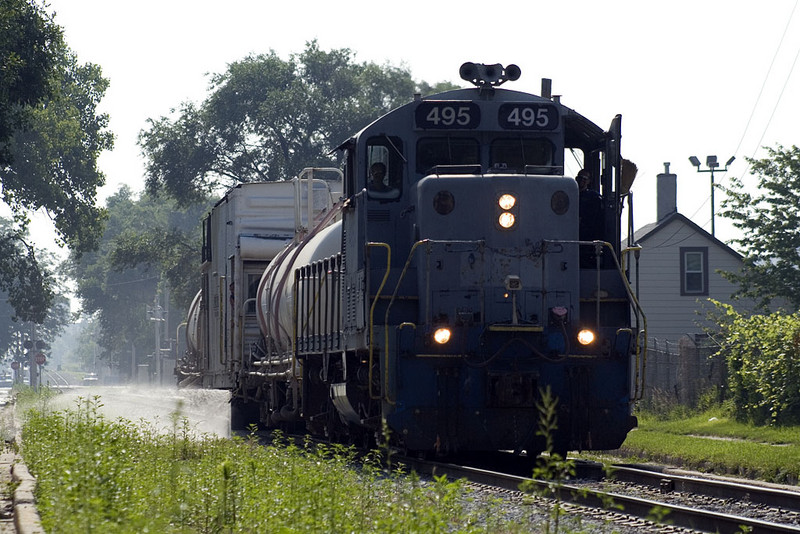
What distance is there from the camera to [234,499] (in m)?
8.98

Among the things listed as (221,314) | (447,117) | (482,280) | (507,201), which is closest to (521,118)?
(447,117)

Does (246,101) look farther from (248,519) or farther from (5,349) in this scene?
(5,349)

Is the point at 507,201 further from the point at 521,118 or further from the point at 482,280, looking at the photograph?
the point at 521,118

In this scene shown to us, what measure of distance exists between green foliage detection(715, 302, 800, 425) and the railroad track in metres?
6.65

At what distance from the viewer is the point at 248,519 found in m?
8.40

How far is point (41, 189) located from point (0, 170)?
1.78 meters

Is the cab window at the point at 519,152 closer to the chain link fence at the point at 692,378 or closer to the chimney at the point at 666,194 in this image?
the chain link fence at the point at 692,378

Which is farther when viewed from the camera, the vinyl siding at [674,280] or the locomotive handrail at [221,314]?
the vinyl siding at [674,280]

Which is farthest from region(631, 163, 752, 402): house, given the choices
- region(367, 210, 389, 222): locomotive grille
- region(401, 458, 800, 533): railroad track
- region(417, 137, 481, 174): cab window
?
region(401, 458, 800, 533): railroad track

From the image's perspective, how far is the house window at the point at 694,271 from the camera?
40438mm

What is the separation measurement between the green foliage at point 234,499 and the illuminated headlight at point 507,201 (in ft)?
10.2

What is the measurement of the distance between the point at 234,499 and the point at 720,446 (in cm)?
919

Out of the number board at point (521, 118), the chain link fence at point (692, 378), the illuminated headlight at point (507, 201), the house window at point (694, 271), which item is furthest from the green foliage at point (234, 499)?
the house window at point (694, 271)

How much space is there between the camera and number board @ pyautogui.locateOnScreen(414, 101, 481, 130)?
13.6m
